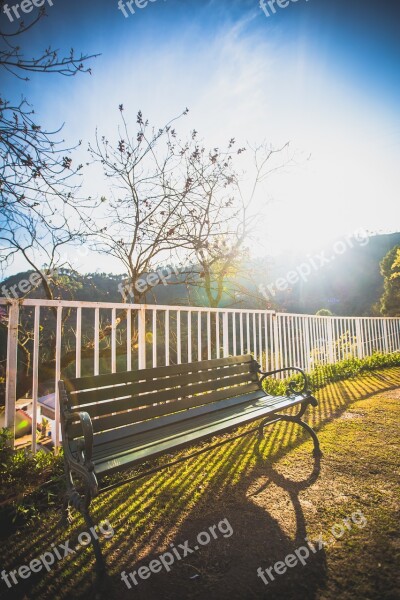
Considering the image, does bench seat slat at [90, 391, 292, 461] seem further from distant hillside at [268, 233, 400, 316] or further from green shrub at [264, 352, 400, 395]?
distant hillside at [268, 233, 400, 316]

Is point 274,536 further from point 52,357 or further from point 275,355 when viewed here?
point 275,355

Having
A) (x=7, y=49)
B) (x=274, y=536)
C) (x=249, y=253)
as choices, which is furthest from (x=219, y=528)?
(x=249, y=253)

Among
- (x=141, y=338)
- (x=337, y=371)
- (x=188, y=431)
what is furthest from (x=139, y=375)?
(x=337, y=371)

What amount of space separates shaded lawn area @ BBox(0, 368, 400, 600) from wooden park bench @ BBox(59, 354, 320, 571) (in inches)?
8.5

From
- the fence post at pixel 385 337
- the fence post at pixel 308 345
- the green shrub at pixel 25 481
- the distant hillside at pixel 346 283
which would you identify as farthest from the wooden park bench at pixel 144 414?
the distant hillside at pixel 346 283

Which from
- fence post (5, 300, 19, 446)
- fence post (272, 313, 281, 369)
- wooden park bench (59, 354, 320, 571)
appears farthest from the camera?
fence post (272, 313, 281, 369)

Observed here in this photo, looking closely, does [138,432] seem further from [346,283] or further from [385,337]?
[346,283]

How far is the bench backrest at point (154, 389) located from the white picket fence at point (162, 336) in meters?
0.62

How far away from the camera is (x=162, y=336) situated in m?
5.21

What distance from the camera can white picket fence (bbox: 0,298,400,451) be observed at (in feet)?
8.93

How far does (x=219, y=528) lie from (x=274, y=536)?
36cm

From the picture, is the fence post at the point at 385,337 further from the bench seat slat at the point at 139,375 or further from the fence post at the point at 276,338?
the bench seat slat at the point at 139,375

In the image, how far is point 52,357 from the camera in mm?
4012

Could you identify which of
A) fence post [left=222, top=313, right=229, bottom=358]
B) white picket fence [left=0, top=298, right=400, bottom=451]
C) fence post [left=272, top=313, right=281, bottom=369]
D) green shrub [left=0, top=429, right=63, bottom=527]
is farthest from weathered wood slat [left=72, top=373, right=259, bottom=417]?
fence post [left=272, top=313, right=281, bottom=369]
